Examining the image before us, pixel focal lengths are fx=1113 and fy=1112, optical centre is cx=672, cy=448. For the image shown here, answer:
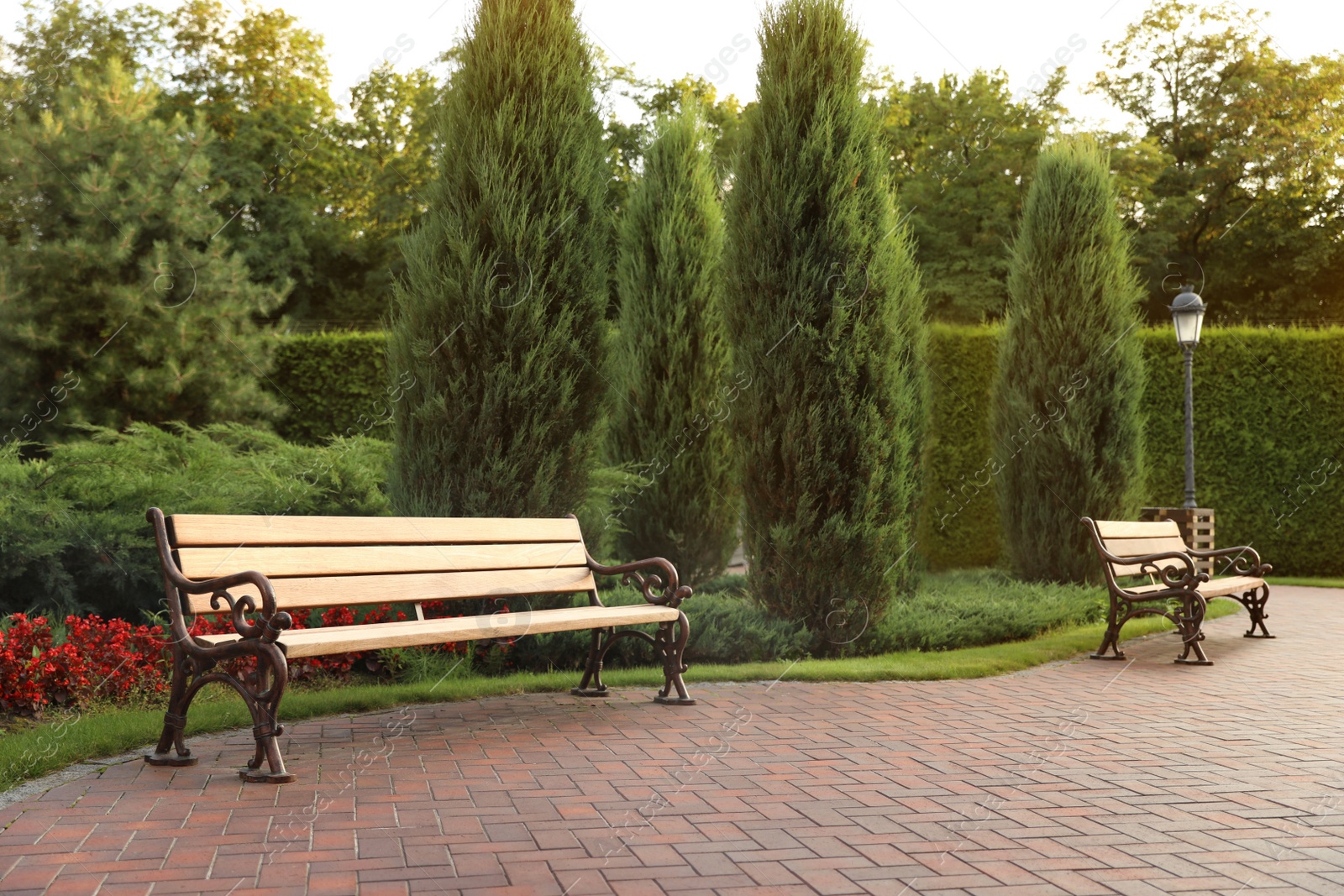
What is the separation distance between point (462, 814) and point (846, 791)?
56.3 inches

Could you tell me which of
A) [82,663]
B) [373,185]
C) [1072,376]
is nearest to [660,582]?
[82,663]

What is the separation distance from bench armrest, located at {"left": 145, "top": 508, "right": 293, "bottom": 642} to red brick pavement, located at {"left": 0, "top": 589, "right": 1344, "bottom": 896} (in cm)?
57

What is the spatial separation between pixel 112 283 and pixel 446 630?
12.0 meters

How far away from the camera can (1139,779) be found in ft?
14.6

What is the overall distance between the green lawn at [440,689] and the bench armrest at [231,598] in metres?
0.70

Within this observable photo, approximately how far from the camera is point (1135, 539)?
29.8 feet

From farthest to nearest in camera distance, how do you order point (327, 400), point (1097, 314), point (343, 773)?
1. point (327, 400)
2. point (1097, 314)
3. point (343, 773)

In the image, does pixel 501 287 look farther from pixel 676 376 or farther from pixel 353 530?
pixel 676 376

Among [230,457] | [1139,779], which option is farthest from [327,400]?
[1139,779]

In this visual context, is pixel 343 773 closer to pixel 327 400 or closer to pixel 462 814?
pixel 462 814

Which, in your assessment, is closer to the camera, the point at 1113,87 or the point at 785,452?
the point at 785,452

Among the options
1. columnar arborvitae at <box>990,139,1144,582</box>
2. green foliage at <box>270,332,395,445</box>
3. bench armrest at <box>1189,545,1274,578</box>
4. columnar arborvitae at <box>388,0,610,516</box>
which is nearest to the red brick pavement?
columnar arborvitae at <box>388,0,610,516</box>

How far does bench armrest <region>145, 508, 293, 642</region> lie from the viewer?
425cm

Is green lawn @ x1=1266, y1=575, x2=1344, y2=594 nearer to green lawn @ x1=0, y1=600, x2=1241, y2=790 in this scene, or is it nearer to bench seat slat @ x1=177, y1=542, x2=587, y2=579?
green lawn @ x1=0, y1=600, x2=1241, y2=790
